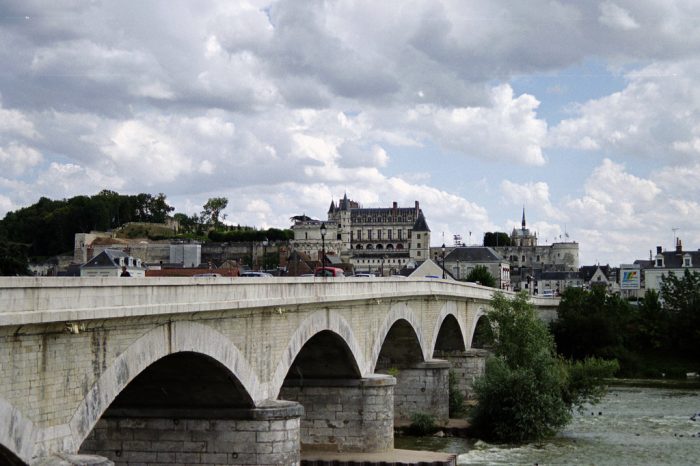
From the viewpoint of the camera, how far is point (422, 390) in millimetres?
45438

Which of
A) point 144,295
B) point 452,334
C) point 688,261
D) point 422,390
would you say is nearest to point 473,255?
point 688,261

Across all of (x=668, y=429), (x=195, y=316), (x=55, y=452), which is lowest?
(x=668, y=429)

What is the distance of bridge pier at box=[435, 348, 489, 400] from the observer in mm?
54562

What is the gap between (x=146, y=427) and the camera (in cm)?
2438

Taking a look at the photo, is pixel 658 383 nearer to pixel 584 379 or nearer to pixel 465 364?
pixel 465 364

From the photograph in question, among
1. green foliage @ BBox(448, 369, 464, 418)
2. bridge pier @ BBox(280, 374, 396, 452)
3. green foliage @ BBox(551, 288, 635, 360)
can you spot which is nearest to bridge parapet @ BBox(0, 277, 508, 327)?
bridge pier @ BBox(280, 374, 396, 452)

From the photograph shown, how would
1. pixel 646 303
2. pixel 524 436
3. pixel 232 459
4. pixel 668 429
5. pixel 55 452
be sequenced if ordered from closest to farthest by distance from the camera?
pixel 55 452
pixel 232 459
pixel 524 436
pixel 668 429
pixel 646 303

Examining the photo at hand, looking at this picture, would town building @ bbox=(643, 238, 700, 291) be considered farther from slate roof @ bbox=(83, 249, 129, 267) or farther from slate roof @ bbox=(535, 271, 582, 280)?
slate roof @ bbox=(83, 249, 129, 267)

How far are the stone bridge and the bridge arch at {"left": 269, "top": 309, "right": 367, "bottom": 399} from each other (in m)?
0.06

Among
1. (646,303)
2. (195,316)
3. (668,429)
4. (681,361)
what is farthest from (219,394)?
(646,303)

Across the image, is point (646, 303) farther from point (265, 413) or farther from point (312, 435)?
point (265, 413)

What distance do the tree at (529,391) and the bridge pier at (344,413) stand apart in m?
8.42

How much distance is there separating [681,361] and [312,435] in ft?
176

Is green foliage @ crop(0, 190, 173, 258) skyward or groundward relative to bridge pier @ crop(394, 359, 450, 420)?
skyward
